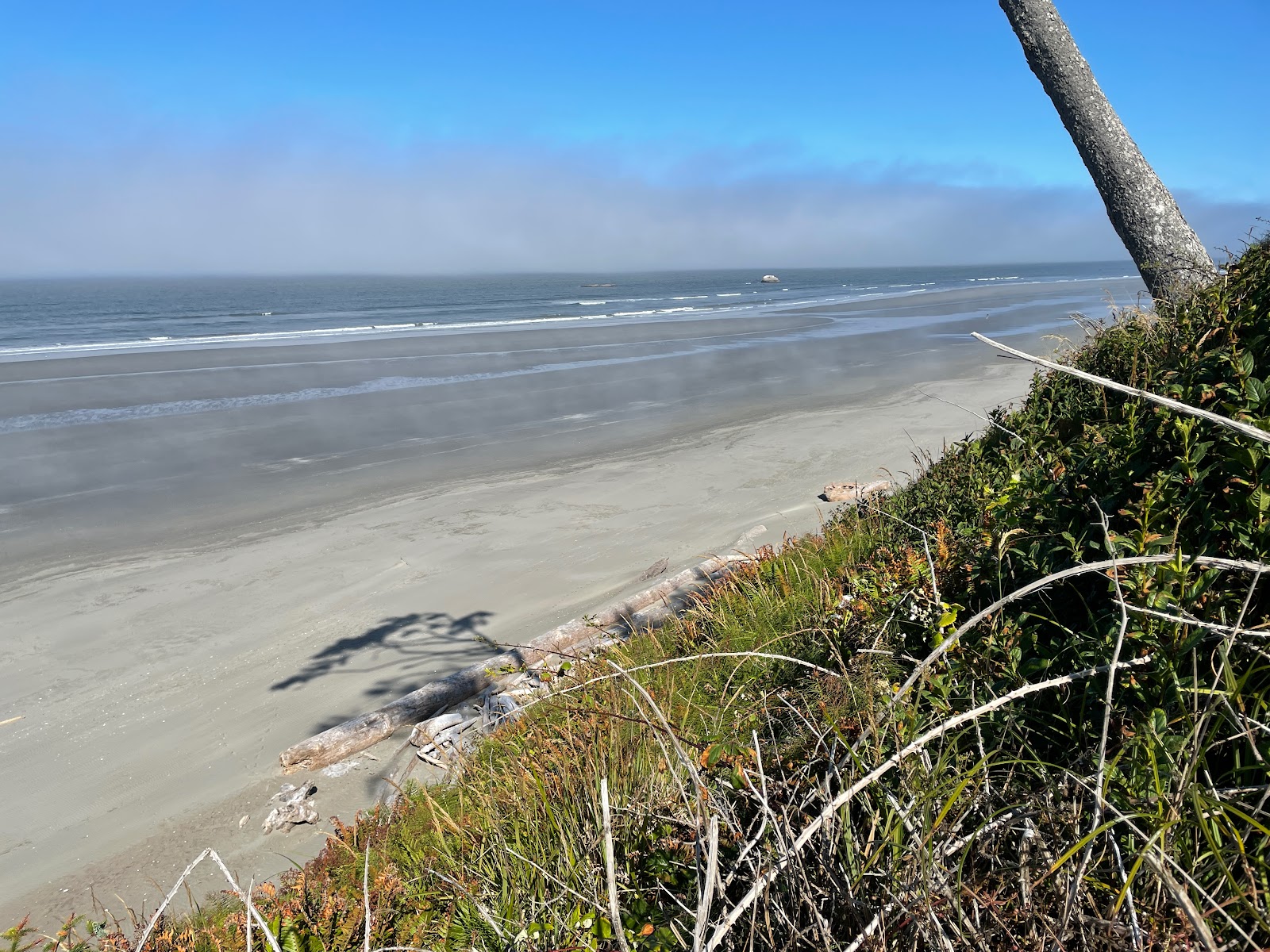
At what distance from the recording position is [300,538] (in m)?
9.98

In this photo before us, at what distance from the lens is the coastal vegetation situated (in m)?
1.61

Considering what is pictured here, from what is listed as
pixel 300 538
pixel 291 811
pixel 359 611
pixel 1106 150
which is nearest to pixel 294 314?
pixel 300 538

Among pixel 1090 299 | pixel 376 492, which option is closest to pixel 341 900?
pixel 376 492

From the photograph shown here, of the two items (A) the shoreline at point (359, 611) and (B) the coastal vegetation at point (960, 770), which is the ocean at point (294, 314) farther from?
(B) the coastal vegetation at point (960, 770)

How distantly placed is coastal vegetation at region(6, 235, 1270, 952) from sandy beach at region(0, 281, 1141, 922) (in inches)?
55.1

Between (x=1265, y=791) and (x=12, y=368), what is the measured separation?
108ft

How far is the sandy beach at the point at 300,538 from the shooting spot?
523 cm

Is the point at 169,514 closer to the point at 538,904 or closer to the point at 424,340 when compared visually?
the point at 538,904

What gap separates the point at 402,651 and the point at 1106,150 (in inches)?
281

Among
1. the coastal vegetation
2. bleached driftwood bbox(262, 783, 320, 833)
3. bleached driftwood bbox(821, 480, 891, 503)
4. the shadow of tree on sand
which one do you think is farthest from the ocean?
the coastal vegetation

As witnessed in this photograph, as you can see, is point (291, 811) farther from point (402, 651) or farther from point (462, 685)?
point (402, 651)

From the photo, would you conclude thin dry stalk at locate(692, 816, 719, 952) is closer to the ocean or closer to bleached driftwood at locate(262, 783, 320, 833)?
bleached driftwood at locate(262, 783, 320, 833)

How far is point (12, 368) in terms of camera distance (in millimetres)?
26172

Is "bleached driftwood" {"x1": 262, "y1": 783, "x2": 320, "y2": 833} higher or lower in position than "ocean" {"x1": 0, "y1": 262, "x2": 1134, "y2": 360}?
lower
